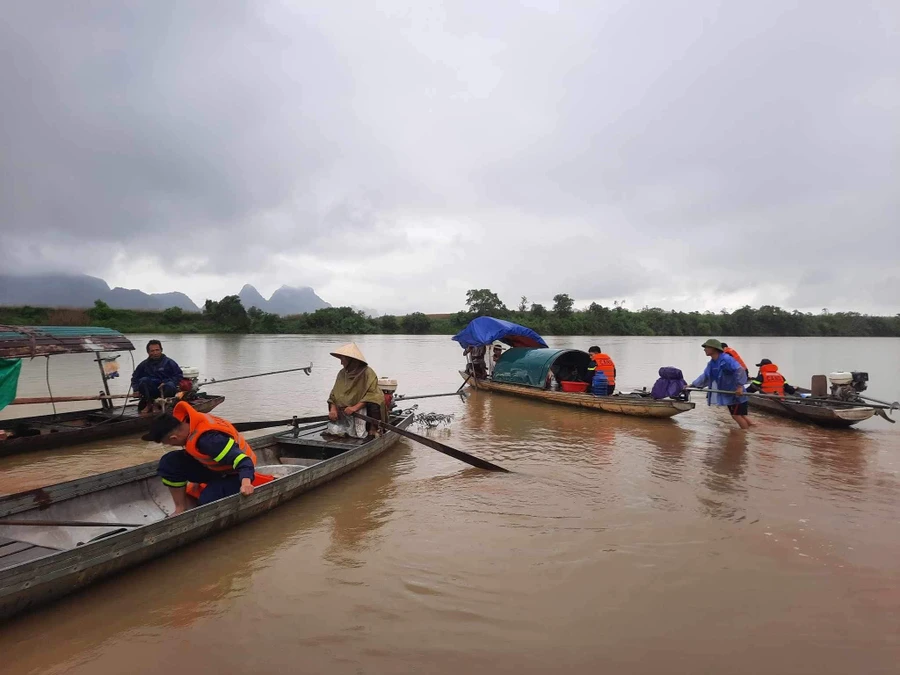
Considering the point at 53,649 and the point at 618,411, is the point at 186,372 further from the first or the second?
the point at 618,411

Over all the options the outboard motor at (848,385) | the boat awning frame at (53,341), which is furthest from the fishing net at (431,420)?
the outboard motor at (848,385)

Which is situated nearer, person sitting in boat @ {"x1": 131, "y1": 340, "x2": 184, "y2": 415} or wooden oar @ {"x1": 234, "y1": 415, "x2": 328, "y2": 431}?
wooden oar @ {"x1": 234, "y1": 415, "x2": 328, "y2": 431}

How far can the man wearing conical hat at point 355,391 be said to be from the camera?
24.4 feet

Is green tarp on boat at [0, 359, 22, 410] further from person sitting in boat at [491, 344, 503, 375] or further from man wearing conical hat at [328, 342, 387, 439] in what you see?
person sitting in boat at [491, 344, 503, 375]

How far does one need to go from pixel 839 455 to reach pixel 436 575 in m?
8.17

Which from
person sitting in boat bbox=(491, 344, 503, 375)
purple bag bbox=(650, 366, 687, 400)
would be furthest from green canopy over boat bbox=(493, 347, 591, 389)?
purple bag bbox=(650, 366, 687, 400)

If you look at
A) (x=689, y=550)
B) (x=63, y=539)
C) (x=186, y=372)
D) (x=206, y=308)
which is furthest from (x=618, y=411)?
(x=206, y=308)

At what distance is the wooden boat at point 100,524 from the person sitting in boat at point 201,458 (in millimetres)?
213

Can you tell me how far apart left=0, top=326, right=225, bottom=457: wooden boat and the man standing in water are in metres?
10.7

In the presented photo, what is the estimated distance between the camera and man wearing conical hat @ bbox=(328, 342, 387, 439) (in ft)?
24.4

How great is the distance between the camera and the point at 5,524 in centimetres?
400

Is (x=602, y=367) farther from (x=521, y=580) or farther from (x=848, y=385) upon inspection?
(x=521, y=580)

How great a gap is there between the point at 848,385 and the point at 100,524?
1363cm

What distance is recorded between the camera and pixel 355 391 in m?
7.52
